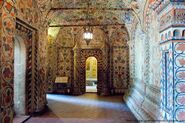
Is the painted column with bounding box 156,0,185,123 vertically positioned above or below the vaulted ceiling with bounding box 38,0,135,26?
below

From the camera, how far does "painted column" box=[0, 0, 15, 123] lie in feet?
15.4

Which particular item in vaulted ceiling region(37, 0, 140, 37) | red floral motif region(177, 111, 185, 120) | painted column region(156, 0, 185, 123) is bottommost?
red floral motif region(177, 111, 185, 120)

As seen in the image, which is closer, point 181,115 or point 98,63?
point 181,115

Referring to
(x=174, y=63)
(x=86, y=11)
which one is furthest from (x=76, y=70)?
(x=174, y=63)

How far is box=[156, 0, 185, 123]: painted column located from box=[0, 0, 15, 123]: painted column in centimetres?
352

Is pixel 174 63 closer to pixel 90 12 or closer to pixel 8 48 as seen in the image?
pixel 8 48

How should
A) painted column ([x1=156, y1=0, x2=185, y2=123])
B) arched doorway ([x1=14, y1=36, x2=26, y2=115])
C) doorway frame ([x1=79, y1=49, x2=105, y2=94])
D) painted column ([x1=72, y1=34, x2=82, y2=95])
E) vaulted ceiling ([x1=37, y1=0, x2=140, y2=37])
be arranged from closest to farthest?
painted column ([x1=156, y1=0, x2=185, y2=123])
arched doorway ([x1=14, y1=36, x2=26, y2=115])
vaulted ceiling ([x1=37, y1=0, x2=140, y2=37])
painted column ([x1=72, y1=34, x2=82, y2=95])
doorway frame ([x1=79, y1=49, x2=105, y2=94])

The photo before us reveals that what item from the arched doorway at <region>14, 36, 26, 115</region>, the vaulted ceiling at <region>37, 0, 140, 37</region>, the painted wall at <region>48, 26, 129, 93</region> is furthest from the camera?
the painted wall at <region>48, 26, 129, 93</region>

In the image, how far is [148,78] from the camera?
6469 millimetres

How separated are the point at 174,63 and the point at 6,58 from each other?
3802 mm

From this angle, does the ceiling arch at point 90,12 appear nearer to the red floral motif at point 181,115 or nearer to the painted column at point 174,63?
the painted column at point 174,63

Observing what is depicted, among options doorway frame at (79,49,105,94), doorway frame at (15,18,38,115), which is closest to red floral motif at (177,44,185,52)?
doorway frame at (15,18,38,115)

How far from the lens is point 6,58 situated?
492 cm

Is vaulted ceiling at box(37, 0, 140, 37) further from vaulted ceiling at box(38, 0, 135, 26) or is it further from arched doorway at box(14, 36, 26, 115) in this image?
arched doorway at box(14, 36, 26, 115)
